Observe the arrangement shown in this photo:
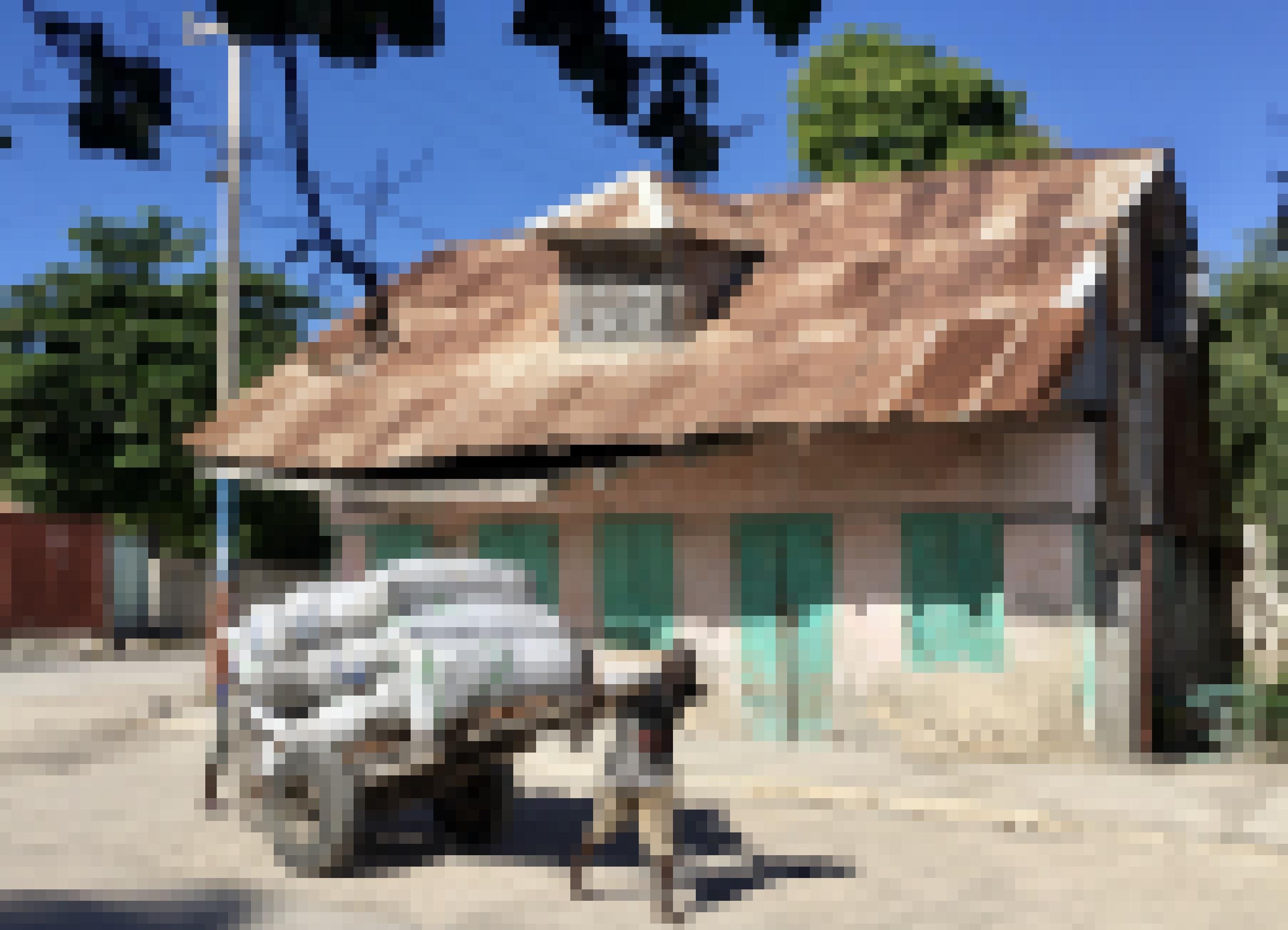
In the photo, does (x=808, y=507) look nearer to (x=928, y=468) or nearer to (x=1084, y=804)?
(x=928, y=468)

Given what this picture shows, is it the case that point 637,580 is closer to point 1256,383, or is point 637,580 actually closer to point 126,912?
point 1256,383

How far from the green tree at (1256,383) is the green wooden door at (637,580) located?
5839mm

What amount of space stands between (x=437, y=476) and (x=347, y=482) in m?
1.22

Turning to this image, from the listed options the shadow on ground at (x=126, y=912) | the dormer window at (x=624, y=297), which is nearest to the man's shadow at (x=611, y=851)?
the shadow on ground at (x=126, y=912)

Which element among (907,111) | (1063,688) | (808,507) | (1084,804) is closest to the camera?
(1084,804)

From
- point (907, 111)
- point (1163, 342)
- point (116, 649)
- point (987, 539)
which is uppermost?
point (907, 111)

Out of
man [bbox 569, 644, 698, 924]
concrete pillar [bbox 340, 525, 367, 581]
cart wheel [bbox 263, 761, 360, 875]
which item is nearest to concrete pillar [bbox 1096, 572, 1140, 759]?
man [bbox 569, 644, 698, 924]

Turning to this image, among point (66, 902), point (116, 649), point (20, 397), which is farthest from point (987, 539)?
point (20, 397)

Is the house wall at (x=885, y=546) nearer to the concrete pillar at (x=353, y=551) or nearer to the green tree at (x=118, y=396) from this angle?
the concrete pillar at (x=353, y=551)

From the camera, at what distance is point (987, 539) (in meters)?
16.1

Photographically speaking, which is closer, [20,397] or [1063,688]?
[1063,688]

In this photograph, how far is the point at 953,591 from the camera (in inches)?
640

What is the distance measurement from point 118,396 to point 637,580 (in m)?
17.9

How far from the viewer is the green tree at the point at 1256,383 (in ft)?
53.0
